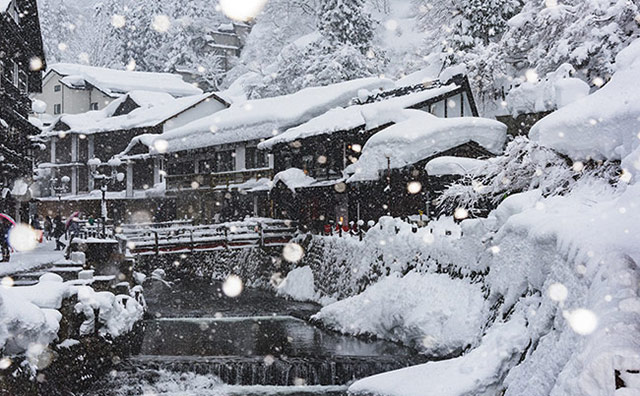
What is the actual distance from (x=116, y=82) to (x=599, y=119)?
5993 cm

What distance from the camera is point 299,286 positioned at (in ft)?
83.8

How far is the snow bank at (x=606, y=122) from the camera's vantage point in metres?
5.53

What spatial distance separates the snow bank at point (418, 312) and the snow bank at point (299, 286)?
5614 mm

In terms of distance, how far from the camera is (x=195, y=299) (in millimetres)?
24297

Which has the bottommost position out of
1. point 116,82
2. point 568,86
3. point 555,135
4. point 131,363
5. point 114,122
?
point 131,363

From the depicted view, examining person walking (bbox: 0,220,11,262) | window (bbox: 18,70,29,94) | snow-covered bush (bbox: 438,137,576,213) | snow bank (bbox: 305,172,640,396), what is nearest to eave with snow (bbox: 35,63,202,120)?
window (bbox: 18,70,29,94)

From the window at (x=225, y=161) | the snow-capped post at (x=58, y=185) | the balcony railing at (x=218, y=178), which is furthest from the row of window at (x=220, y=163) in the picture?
the snow-capped post at (x=58, y=185)

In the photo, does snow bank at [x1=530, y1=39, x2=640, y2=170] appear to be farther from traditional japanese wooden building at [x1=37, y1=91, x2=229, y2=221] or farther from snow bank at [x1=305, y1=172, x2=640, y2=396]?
traditional japanese wooden building at [x1=37, y1=91, x2=229, y2=221]

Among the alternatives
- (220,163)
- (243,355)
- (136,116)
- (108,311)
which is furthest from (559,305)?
(136,116)

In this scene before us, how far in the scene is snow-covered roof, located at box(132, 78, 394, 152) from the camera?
35.2 m

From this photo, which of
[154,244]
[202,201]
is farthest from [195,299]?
[202,201]

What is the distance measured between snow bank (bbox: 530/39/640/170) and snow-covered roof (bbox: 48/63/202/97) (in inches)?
2208

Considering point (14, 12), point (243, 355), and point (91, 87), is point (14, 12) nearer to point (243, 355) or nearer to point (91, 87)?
point (243, 355)

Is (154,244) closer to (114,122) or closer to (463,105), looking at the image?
(463,105)
